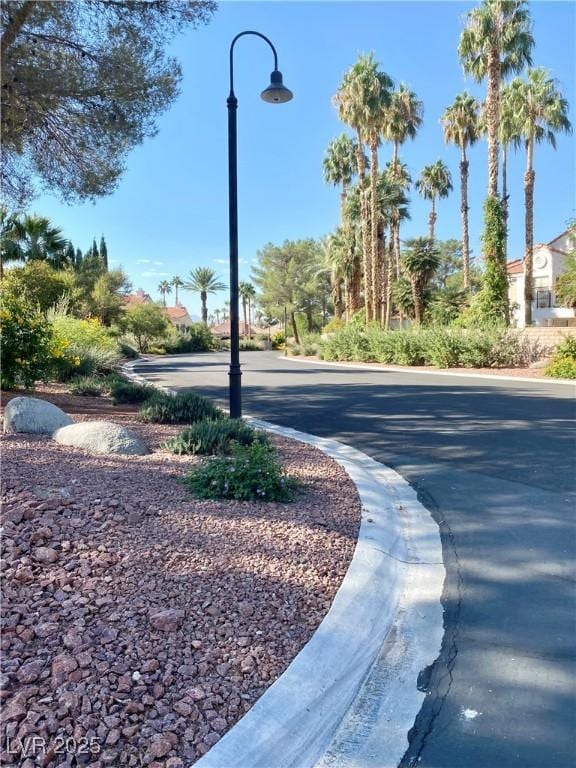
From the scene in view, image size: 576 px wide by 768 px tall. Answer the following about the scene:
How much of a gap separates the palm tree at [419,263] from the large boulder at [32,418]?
110ft

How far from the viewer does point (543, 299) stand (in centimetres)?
4366

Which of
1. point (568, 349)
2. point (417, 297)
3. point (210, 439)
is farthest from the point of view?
point (417, 297)

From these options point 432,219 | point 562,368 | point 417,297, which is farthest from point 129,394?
point 432,219

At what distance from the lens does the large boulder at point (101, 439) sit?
243 inches

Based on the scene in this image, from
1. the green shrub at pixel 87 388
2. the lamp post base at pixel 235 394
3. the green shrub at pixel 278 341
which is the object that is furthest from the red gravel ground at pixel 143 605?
the green shrub at pixel 278 341

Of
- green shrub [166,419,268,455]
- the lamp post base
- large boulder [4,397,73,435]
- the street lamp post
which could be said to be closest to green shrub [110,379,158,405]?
the lamp post base

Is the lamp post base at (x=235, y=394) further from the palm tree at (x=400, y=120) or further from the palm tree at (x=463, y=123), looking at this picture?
the palm tree at (x=463, y=123)

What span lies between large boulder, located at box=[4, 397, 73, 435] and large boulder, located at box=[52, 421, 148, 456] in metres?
0.42

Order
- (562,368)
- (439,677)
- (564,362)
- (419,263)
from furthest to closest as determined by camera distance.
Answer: (419,263) → (564,362) → (562,368) → (439,677)

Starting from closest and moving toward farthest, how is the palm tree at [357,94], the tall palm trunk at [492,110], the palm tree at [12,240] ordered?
the tall palm trunk at [492,110]
the palm tree at [12,240]
the palm tree at [357,94]

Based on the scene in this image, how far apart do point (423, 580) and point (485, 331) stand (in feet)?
73.7

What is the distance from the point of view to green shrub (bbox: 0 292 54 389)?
9.17 meters

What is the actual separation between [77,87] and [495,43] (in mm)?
24129

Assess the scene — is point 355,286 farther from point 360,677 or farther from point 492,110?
point 360,677
